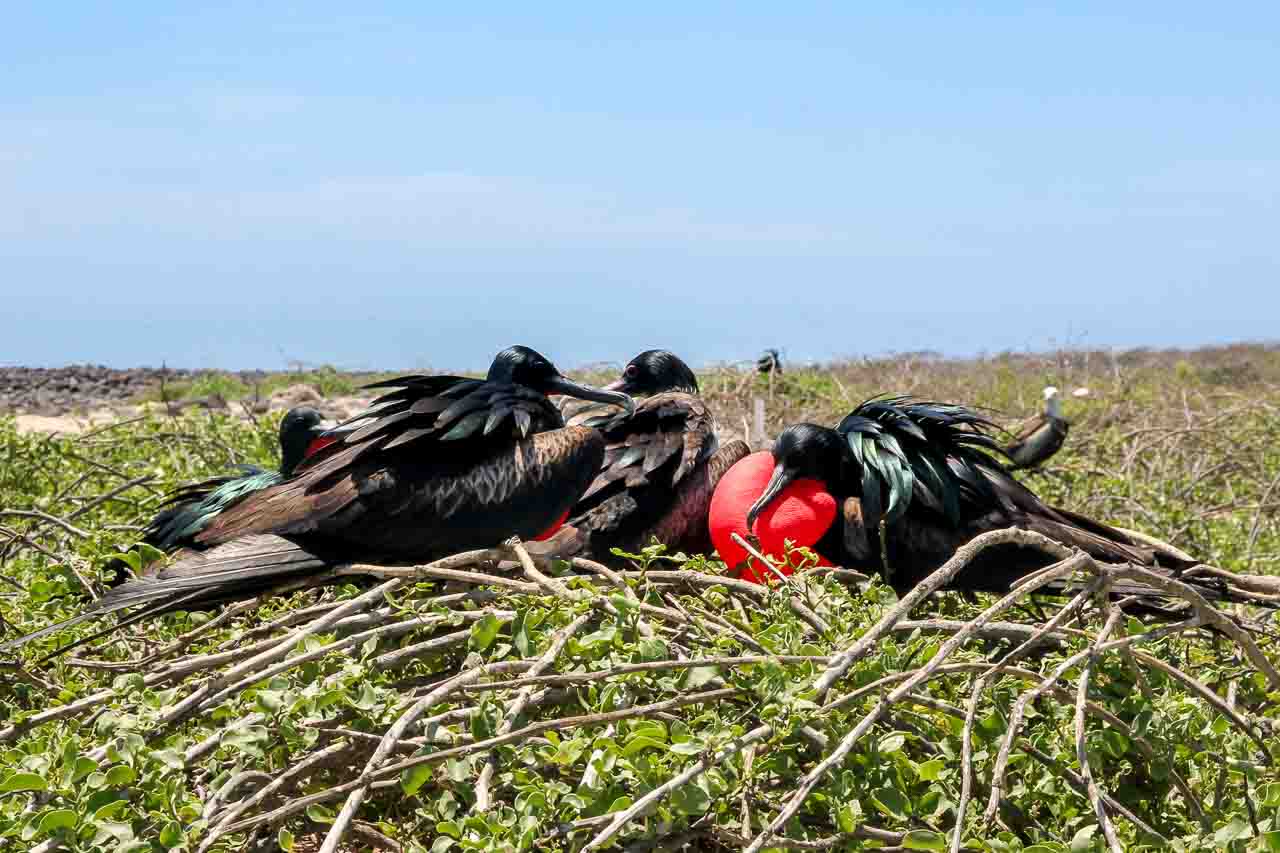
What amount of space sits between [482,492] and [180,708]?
3.97 ft

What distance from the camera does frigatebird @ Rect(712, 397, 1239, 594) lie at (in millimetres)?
3176

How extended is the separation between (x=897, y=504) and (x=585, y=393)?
3.21ft

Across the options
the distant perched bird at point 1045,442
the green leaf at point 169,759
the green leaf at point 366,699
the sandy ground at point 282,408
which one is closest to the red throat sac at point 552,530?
the green leaf at point 366,699

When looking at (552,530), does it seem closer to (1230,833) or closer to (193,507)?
(193,507)

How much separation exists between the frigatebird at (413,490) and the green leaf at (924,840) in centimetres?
153

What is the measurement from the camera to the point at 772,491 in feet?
10.7

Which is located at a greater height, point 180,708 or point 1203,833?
point 180,708

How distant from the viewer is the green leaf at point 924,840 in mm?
1595

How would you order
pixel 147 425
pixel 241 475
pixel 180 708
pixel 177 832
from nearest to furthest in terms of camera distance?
pixel 177 832, pixel 180 708, pixel 241 475, pixel 147 425

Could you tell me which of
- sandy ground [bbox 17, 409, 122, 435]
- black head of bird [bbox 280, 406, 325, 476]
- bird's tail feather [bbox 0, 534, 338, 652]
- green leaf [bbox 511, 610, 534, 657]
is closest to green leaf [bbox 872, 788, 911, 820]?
green leaf [bbox 511, 610, 534, 657]

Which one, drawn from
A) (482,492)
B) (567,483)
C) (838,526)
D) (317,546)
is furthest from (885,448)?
(317,546)

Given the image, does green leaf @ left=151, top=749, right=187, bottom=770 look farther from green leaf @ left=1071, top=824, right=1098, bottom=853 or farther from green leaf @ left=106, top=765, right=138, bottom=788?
green leaf @ left=1071, top=824, right=1098, bottom=853

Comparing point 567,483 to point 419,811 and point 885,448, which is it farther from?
point 419,811

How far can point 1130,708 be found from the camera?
188 centimetres
